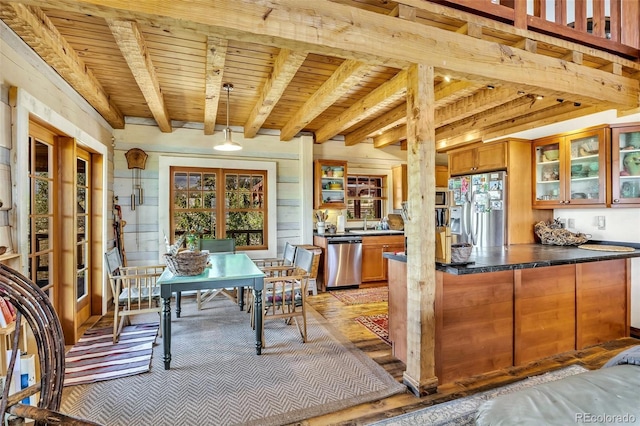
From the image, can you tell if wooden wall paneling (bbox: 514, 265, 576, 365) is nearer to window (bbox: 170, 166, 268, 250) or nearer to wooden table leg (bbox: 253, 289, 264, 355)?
wooden table leg (bbox: 253, 289, 264, 355)

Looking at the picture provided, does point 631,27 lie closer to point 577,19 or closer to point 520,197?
point 577,19

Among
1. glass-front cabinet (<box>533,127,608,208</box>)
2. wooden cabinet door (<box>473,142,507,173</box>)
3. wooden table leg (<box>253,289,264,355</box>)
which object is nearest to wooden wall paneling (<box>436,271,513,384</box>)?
wooden table leg (<box>253,289,264,355</box>)

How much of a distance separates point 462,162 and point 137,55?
14.8 feet

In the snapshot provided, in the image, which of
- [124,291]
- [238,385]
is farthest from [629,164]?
[124,291]

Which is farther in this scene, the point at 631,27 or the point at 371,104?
the point at 371,104

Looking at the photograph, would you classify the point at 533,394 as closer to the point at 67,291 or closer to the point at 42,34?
the point at 42,34

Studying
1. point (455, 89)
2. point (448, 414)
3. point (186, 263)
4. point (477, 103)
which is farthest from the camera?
point (477, 103)

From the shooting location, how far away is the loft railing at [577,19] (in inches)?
95.7

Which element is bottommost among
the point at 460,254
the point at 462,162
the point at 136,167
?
the point at 460,254

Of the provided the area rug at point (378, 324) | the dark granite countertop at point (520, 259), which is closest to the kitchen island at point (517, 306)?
the dark granite countertop at point (520, 259)

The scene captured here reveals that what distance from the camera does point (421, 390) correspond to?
2.28 metres

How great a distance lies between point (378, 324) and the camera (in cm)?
369

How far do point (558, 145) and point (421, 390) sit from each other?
344 centimetres

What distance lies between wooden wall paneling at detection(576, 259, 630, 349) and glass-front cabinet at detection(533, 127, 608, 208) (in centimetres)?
79
